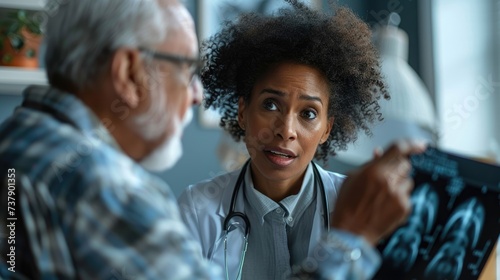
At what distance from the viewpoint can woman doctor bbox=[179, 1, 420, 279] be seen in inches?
50.1

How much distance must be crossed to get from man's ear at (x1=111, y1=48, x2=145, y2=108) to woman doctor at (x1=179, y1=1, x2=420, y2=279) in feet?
1.77

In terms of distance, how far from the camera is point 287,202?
135 centimetres

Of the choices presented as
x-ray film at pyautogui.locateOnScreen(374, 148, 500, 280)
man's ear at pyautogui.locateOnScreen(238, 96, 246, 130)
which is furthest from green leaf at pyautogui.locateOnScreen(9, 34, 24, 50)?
x-ray film at pyautogui.locateOnScreen(374, 148, 500, 280)

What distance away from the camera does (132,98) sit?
2.48 ft

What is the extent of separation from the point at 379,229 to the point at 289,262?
542 millimetres

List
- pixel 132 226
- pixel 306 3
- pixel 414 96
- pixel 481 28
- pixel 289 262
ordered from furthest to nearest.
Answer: pixel 481 28 → pixel 414 96 → pixel 306 3 → pixel 289 262 → pixel 132 226

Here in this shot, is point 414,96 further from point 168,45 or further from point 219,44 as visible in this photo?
point 168,45

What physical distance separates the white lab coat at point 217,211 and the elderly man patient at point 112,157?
0.46 metres

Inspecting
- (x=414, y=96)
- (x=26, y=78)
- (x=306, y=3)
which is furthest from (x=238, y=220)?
(x=26, y=78)

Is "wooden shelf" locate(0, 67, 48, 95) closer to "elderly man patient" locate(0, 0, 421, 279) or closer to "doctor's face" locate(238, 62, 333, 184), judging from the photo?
"doctor's face" locate(238, 62, 333, 184)

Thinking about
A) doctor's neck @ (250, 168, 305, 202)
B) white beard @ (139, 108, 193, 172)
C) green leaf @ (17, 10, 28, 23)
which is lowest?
doctor's neck @ (250, 168, 305, 202)

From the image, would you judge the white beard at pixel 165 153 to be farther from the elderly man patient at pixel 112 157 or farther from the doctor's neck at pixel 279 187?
the doctor's neck at pixel 279 187

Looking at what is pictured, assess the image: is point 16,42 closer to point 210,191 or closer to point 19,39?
point 19,39

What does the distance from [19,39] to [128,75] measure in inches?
55.4
